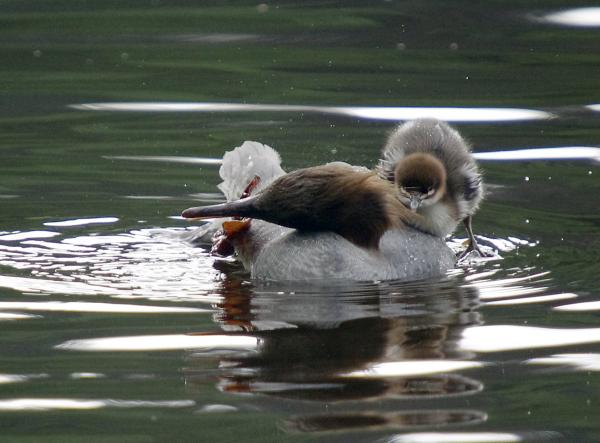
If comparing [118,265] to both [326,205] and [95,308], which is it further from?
[326,205]

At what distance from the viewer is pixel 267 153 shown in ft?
29.6

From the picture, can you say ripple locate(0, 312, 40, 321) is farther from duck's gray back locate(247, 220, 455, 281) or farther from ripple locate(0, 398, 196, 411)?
duck's gray back locate(247, 220, 455, 281)

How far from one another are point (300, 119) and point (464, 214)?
3364 mm

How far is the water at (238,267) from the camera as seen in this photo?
5457 mm

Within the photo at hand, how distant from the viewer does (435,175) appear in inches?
321

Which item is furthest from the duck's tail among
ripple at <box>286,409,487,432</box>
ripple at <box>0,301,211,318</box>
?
ripple at <box>286,409,487,432</box>

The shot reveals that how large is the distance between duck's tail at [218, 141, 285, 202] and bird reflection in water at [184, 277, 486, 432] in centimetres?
126

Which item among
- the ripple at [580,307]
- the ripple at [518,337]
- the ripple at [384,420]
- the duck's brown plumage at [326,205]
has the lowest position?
the ripple at [384,420]

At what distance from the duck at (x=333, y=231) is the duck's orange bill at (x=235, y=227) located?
0.15 ft

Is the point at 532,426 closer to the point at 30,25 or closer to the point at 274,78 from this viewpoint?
the point at 274,78

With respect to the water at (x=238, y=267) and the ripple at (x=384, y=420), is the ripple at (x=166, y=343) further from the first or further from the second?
the ripple at (x=384, y=420)

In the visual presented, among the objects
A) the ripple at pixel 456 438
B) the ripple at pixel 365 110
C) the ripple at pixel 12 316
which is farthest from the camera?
the ripple at pixel 365 110

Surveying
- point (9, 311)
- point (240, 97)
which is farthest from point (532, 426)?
point (240, 97)

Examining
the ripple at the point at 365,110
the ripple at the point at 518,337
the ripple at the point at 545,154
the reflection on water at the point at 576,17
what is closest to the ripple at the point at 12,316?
the ripple at the point at 518,337
